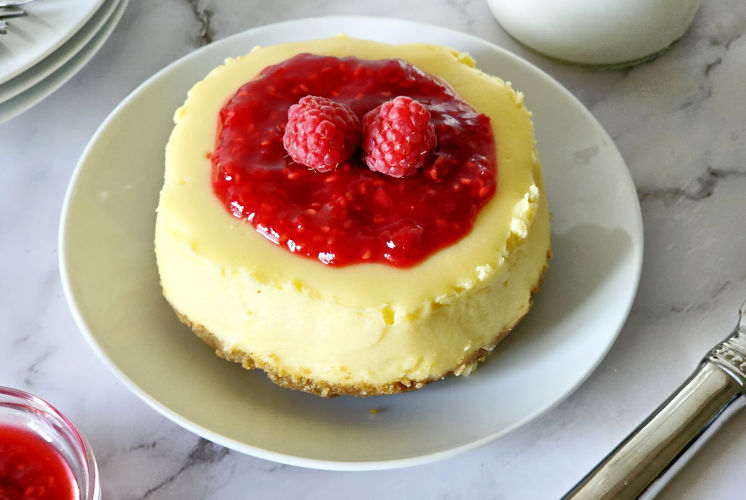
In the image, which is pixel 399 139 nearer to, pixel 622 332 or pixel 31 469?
pixel 622 332

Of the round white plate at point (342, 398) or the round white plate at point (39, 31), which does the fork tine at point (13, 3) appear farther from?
the round white plate at point (342, 398)

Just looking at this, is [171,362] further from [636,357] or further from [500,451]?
[636,357]

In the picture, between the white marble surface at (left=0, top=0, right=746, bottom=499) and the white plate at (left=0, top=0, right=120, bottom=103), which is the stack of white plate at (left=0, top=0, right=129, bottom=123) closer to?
the white plate at (left=0, top=0, right=120, bottom=103)

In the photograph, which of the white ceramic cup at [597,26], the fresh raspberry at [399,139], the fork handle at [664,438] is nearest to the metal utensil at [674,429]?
the fork handle at [664,438]

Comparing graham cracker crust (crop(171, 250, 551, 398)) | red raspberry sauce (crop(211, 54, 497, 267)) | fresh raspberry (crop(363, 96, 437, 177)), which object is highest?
fresh raspberry (crop(363, 96, 437, 177))

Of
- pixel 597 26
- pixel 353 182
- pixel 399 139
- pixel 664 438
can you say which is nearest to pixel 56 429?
pixel 353 182

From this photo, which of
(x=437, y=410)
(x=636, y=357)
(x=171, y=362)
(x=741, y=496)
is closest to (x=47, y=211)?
(x=171, y=362)

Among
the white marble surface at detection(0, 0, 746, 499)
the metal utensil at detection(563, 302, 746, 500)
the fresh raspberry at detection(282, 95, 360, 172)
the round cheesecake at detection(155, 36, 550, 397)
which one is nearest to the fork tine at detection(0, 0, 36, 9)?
the white marble surface at detection(0, 0, 746, 499)
